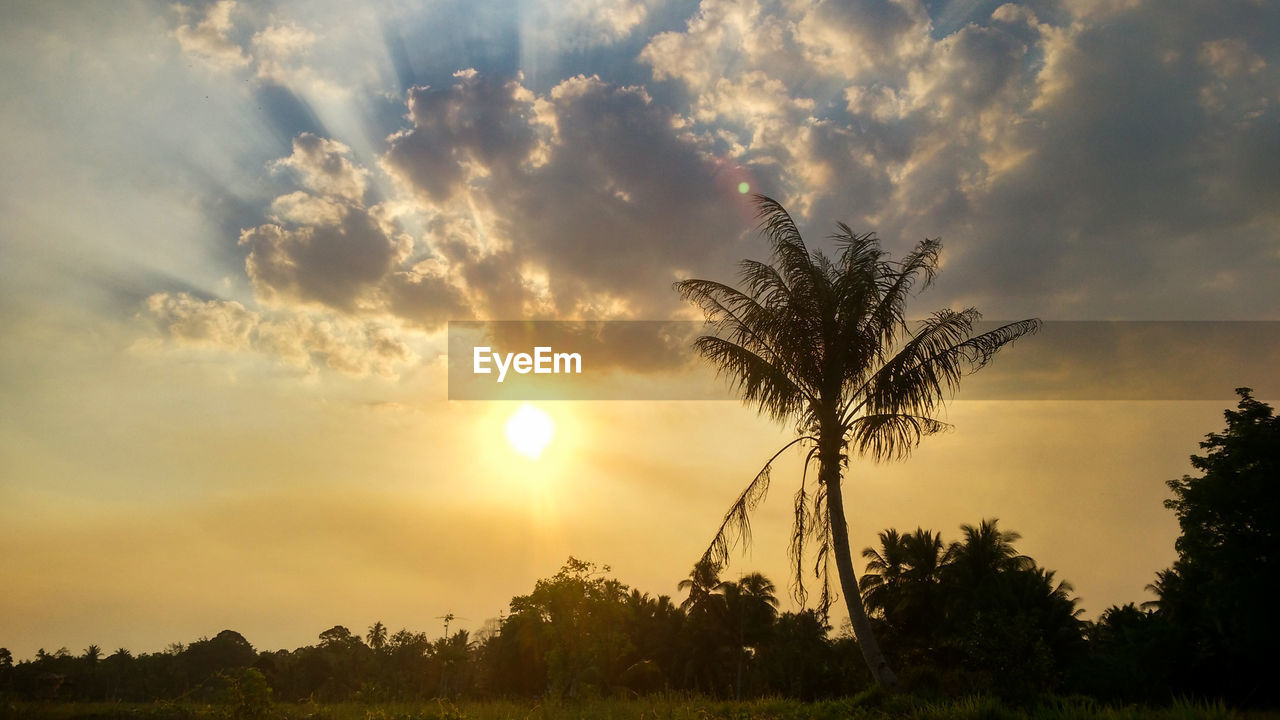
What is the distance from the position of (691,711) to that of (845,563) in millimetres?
4545

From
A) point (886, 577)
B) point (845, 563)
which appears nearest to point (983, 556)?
point (886, 577)

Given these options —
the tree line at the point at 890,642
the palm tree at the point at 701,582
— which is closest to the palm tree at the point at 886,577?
the tree line at the point at 890,642

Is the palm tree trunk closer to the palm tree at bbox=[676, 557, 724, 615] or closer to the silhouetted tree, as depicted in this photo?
the palm tree at bbox=[676, 557, 724, 615]

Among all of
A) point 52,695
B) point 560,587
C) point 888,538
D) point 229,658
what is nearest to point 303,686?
point 560,587

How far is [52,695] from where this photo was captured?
62.7 feet

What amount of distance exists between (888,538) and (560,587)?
64.1 feet

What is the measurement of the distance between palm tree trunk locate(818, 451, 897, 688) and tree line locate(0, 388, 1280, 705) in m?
0.86

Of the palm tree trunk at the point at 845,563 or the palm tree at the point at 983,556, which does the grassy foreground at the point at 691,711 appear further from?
the palm tree at the point at 983,556

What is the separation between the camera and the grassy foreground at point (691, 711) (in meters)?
10.0

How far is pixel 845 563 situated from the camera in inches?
573

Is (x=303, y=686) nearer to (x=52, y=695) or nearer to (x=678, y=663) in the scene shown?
(x=678, y=663)

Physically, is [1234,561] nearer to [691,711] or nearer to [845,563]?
[845,563]

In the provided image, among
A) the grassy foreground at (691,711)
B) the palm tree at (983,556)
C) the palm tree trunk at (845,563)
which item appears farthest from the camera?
the palm tree at (983,556)

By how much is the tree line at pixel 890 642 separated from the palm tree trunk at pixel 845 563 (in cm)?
86
